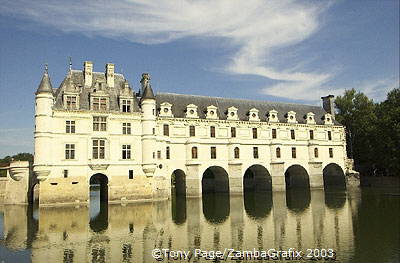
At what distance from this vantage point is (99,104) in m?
33.5

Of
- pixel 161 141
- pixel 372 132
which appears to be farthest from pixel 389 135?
pixel 161 141

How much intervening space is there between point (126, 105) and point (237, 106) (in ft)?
50.3

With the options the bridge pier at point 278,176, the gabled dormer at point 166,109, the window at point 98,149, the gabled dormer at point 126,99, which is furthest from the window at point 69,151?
the bridge pier at point 278,176

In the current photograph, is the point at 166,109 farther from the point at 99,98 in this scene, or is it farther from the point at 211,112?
the point at 99,98

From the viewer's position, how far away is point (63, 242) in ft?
55.7

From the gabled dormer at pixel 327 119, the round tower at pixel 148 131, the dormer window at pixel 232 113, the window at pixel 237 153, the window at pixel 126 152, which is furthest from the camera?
the gabled dormer at pixel 327 119

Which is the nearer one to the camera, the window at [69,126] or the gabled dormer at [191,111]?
the window at [69,126]

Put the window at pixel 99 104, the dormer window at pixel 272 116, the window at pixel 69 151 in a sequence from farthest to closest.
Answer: the dormer window at pixel 272 116
the window at pixel 99 104
the window at pixel 69 151

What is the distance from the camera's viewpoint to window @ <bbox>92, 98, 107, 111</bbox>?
3338 cm

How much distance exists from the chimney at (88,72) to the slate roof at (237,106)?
25.6 feet

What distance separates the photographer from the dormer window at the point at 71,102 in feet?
106

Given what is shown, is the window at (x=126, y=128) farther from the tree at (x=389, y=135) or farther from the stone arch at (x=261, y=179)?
the tree at (x=389, y=135)

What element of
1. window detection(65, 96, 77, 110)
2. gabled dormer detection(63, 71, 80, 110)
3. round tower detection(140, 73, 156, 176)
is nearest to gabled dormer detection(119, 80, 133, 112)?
round tower detection(140, 73, 156, 176)

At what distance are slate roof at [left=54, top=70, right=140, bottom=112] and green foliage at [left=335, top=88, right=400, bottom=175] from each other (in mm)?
34641
